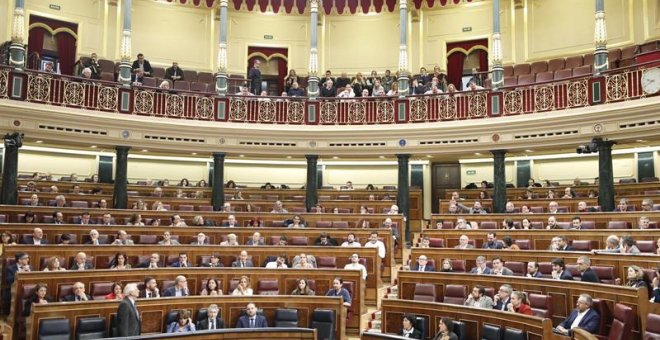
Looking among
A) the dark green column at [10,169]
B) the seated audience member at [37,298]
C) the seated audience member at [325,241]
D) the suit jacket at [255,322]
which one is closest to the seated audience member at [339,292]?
the suit jacket at [255,322]

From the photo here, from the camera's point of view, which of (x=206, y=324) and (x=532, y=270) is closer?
(x=206, y=324)

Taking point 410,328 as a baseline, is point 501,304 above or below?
above

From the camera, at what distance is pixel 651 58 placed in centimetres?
1130

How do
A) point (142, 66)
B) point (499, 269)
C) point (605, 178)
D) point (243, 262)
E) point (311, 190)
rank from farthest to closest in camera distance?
point (142, 66) < point (311, 190) < point (605, 178) < point (243, 262) < point (499, 269)

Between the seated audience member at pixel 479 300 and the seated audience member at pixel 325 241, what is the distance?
3.40 meters

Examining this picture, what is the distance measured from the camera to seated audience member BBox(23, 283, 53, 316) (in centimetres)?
691

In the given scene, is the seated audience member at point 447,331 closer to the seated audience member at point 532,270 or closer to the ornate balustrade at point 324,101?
the seated audience member at point 532,270

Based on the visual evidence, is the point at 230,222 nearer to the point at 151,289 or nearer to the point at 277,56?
the point at 151,289

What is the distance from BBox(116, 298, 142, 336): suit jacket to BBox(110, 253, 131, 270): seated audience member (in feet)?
5.80

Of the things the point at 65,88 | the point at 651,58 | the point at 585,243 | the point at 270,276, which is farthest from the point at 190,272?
the point at 651,58

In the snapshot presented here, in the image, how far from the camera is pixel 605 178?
11688mm

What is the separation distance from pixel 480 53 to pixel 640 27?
4.02m

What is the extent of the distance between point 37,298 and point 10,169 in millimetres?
5672

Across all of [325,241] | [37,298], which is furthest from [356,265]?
[37,298]
